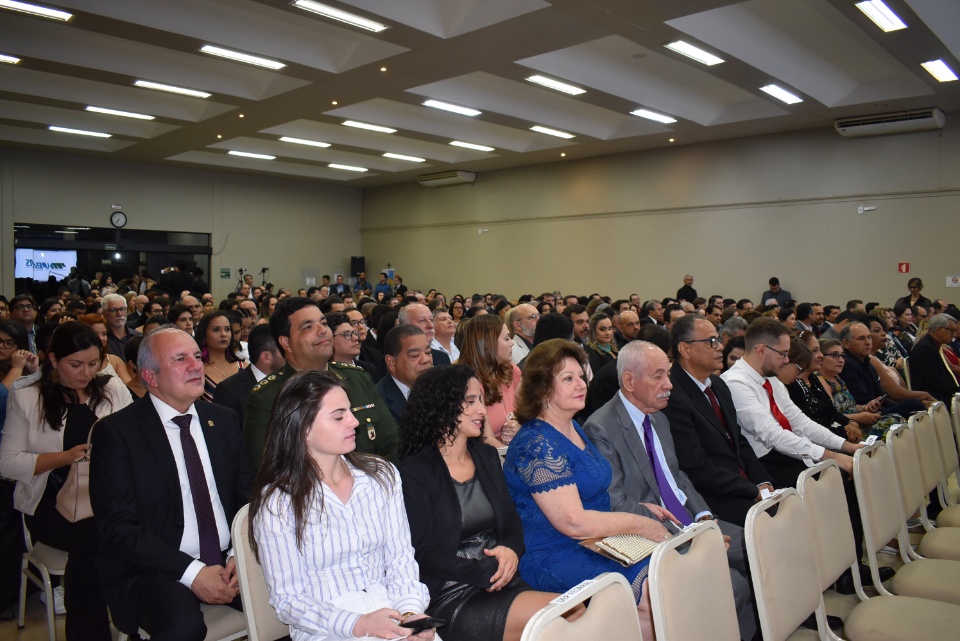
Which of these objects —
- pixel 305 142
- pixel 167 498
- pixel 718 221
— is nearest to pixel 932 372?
pixel 167 498

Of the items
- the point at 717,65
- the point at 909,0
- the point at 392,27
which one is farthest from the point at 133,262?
the point at 909,0

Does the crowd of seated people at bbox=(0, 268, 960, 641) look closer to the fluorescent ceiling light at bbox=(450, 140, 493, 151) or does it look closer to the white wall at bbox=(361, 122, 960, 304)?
the white wall at bbox=(361, 122, 960, 304)

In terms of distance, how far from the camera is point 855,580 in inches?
107

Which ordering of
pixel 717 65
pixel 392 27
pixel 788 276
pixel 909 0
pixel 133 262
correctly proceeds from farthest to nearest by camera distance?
pixel 133 262
pixel 788 276
pixel 717 65
pixel 392 27
pixel 909 0

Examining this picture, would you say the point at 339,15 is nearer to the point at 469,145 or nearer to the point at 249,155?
the point at 469,145

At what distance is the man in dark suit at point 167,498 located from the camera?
2283 millimetres

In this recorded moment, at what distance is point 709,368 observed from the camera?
3.55m

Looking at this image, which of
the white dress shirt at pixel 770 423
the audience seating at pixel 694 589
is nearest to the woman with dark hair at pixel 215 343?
the white dress shirt at pixel 770 423

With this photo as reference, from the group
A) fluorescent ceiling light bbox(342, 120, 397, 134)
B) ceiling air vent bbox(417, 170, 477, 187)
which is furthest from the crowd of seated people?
ceiling air vent bbox(417, 170, 477, 187)

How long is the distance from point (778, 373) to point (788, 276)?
9818mm

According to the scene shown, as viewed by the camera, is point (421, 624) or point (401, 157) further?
point (401, 157)

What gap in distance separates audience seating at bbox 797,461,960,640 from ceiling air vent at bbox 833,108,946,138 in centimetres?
1063

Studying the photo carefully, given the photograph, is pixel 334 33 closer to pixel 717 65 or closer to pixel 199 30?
pixel 199 30

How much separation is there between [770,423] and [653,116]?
878 cm
